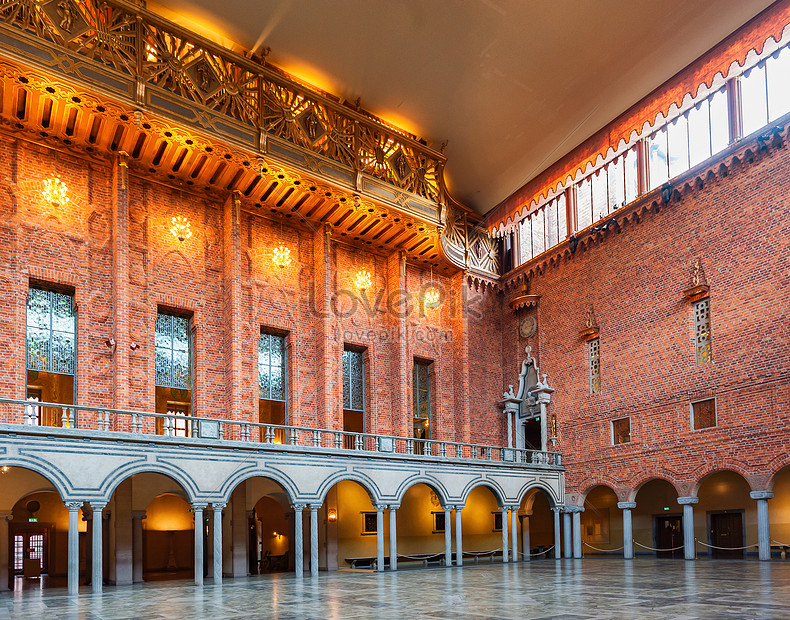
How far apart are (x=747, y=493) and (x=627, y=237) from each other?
10.9 metres

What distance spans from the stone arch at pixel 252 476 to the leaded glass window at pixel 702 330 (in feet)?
49.4

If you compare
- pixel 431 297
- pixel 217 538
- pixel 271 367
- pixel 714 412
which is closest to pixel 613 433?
pixel 714 412

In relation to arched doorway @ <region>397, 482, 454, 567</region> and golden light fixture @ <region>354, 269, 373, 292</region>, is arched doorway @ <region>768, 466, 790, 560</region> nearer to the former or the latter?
arched doorway @ <region>397, 482, 454, 567</region>

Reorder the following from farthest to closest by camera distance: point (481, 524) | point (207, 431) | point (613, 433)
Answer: point (481, 524) < point (613, 433) < point (207, 431)

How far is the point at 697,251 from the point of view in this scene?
2667 centimetres

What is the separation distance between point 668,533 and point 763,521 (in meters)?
8.06

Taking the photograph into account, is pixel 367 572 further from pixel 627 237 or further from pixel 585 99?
pixel 585 99

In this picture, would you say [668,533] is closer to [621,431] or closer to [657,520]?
[657,520]

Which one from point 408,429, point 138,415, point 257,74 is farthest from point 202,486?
point 257,74

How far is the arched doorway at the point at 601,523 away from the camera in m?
32.5

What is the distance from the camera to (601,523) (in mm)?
33406

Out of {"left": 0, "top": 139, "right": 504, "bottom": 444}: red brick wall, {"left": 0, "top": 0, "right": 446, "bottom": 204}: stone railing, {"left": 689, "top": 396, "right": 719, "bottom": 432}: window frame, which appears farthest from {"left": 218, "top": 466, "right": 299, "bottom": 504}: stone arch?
{"left": 689, "top": 396, "right": 719, "bottom": 432}: window frame

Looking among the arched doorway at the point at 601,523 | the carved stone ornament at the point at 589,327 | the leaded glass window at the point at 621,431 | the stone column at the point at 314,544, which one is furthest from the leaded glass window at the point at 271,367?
the arched doorway at the point at 601,523

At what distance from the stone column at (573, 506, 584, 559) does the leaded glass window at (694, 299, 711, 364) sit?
8.61m
